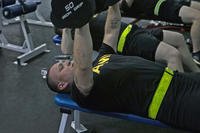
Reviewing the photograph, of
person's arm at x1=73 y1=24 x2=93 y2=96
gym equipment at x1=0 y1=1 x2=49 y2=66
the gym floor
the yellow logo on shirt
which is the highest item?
person's arm at x1=73 y1=24 x2=93 y2=96

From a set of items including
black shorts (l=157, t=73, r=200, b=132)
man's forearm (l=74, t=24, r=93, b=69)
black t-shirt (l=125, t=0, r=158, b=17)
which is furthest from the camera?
black t-shirt (l=125, t=0, r=158, b=17)

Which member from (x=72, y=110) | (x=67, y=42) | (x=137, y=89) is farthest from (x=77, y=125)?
(x=137, y=89)

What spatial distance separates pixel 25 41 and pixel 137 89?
2210 mm

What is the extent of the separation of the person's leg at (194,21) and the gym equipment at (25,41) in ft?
4.95

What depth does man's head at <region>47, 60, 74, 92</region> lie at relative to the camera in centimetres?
190

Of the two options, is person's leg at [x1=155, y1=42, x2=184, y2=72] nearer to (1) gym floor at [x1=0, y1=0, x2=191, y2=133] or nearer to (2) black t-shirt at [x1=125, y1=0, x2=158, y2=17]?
(1) gym floor at [x1=0, y1=0, x2=191, y2=133]

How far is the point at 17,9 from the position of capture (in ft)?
11.3

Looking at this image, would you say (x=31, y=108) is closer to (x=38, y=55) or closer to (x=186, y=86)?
(x=38, y=55)

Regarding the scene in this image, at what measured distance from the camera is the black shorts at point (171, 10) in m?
3.17

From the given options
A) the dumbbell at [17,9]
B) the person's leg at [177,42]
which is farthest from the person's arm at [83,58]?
the dumbbell at [17,9]

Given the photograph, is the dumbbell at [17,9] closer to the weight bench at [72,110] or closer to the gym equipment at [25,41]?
the gym equipment at [25,41]

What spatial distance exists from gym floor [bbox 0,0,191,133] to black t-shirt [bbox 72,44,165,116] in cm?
70

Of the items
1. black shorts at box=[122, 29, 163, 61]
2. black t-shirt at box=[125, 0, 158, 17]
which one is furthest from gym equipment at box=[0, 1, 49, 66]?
black shorts at box=[122, 29, 163, 61]

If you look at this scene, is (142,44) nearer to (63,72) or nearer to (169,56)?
(169,56)
